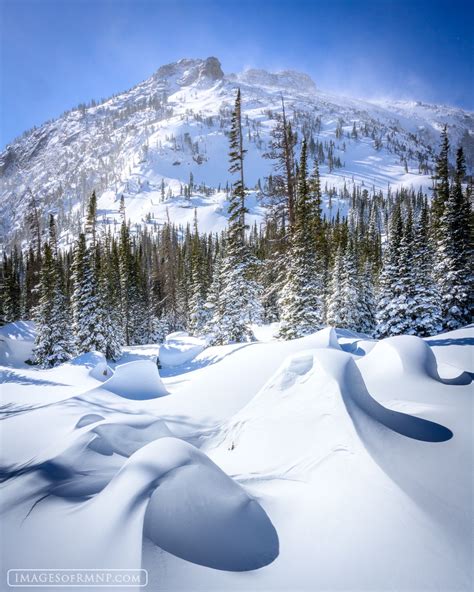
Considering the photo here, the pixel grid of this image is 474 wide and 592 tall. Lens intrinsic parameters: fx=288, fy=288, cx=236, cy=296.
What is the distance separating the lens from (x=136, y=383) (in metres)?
7.06

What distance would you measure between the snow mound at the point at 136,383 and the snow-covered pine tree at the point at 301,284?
28.5 ft

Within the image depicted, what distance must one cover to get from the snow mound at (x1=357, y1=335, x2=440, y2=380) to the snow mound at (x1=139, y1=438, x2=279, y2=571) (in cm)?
408

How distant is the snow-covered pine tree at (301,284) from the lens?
14547 mm

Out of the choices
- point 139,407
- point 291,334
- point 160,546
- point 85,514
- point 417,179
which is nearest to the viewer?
point 160,546

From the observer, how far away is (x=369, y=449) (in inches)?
116

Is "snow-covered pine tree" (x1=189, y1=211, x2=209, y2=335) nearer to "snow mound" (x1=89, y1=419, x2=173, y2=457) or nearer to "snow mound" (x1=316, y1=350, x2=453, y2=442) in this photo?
"snow mound" (x1=89, y1=419, x2=173, y2=457)

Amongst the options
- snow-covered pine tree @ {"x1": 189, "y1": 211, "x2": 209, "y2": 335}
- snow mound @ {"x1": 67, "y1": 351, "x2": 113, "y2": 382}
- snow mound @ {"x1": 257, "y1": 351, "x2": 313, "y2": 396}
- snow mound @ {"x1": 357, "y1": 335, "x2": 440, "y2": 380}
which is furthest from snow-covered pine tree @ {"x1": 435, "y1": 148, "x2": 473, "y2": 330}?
snow-covered pine tree @ {"x1": 189, "y1": 211, "x2": 209, "y2": 335}

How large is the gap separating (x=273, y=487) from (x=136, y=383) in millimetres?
4991

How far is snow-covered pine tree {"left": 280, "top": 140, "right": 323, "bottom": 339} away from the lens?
14.5 meters

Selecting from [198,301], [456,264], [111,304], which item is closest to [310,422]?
[456,264]

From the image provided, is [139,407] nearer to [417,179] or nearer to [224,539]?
[224,539]

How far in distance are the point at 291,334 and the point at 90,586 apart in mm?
13184

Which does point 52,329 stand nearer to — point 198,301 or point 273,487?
point 198,301

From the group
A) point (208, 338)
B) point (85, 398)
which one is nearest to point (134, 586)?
point (85, 398)
